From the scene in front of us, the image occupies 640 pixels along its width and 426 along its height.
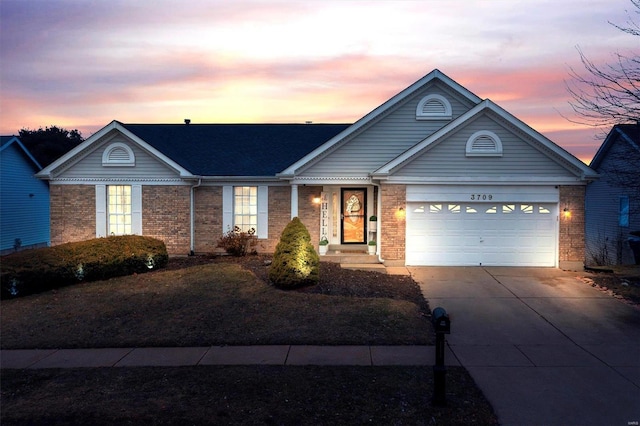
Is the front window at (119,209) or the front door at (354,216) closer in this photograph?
the front window at (119,209)

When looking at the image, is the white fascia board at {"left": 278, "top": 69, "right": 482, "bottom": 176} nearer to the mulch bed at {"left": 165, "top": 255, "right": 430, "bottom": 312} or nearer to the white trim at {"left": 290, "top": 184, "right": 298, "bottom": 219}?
the white trim at {"left": 290, "top": 184, "right": 298, "bottom": 219}

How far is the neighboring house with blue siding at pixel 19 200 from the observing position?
2591cm

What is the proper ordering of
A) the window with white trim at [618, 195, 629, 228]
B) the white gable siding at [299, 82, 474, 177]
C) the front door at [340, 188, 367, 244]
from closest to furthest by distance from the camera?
the white gable siding at [299, 82, 474, 177]
the front door at [340, 188, 367, 244]
the window with white trim at [618, 195, 629, 228]

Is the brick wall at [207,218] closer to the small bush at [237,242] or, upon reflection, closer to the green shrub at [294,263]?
the small bush at [237,242]

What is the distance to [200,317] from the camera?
10.3 m

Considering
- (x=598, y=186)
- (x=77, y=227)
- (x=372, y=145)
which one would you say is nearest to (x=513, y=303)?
(x=372, y=145)

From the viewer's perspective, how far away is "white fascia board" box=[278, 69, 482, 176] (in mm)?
16828

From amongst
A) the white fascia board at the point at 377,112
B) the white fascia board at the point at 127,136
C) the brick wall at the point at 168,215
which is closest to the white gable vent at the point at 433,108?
the white fascia board at the point at 377,112

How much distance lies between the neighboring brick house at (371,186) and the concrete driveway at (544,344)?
1.64 meters

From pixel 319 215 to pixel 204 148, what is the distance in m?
6.03

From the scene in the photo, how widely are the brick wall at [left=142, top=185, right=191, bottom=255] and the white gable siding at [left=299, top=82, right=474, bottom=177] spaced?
4.85m

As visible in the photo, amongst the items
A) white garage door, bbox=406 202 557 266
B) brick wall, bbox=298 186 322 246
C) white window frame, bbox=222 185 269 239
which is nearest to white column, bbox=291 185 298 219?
brick wall, bbox=298 186 322 246

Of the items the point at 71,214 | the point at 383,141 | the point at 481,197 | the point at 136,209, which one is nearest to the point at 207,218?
the point at 136,209

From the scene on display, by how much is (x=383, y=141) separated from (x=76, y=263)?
10603 mm
